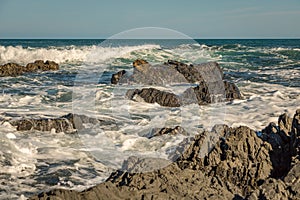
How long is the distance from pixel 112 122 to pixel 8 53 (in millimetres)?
21427

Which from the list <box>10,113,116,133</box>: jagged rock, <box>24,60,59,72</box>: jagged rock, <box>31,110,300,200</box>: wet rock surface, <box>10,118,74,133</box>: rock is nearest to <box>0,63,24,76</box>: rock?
<box>24,60,59,72</box>: jagged rock

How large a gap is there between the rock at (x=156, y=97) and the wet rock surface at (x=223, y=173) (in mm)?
4131

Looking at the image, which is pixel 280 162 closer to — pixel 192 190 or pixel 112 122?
pixel 192 190

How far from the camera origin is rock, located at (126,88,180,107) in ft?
27.7

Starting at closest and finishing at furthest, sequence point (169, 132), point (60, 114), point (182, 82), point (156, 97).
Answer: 1. point (169, 132)
2. point (60, 114)
3. point (156, 97)
4. point (182, 82)

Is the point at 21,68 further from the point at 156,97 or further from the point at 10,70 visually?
the point at 156,97

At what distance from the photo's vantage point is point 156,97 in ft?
28.4

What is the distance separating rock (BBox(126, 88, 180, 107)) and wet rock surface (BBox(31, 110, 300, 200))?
13.6ft

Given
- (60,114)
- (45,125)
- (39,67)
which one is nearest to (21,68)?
(39,67)

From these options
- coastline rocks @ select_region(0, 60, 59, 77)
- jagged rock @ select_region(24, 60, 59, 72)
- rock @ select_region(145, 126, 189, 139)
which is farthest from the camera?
jagged rock @ select_region(24, 60, 59, 72)

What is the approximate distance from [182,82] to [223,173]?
9.17 metres

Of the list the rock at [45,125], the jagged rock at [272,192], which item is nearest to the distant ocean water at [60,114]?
the rock at [45,125]

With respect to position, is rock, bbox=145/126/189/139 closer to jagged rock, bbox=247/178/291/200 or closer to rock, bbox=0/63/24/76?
jagged rock, bbox=247/178/291/200

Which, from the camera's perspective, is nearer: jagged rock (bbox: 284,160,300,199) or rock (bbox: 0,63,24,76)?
jagged rock (bbox: 284,160,300,199)
